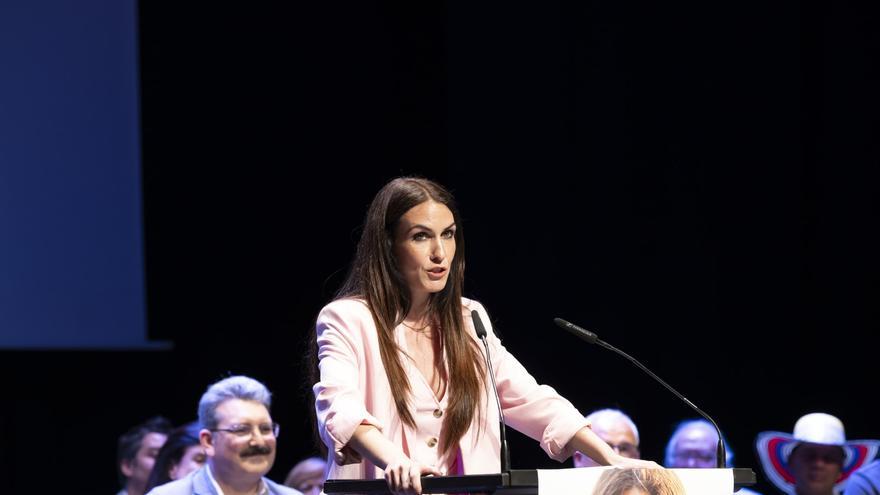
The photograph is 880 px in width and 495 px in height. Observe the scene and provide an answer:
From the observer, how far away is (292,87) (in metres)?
6.90

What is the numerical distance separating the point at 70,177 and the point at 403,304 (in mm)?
4073

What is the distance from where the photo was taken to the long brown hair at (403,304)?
2.88m

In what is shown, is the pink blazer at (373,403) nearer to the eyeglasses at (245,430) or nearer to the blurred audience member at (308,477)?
the eyeglasses at (245,430)

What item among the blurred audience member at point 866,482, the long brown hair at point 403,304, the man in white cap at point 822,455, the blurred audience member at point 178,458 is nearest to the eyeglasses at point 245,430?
the blurred audience member at point 178,458

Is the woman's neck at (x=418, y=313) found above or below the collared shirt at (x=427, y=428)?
above

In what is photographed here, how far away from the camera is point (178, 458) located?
538 centimetres

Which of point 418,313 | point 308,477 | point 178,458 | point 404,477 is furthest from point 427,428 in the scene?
point 308,477

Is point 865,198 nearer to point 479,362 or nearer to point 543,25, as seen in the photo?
point 543,25

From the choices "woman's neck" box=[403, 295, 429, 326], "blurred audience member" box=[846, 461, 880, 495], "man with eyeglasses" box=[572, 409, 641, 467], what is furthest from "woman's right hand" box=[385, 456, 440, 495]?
"blurred audience member" box=[846, 461, 880, 495]

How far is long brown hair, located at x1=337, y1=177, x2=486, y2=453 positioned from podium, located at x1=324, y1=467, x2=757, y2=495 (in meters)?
0.40

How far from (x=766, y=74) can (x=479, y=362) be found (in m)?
3.94

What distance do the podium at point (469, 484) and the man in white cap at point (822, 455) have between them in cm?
360

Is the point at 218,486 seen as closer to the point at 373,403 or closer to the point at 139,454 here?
the point at 139,454

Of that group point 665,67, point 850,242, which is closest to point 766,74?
point 665,67
